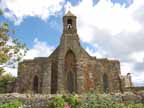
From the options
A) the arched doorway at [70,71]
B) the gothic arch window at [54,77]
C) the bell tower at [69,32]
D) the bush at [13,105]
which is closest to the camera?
the bush at [13,105]

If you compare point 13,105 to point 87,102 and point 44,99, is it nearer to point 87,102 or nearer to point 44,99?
point 44,99

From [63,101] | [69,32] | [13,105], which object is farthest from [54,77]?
[13,105]

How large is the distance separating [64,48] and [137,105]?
35.1m

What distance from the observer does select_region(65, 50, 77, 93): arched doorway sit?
45.6 m

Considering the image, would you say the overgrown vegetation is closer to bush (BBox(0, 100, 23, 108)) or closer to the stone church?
bush (BBox(0, 100, 23, 108))

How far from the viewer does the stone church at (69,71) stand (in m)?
45.4

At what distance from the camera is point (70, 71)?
154 feet

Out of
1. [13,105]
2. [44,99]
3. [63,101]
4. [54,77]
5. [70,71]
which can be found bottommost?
[13,105]

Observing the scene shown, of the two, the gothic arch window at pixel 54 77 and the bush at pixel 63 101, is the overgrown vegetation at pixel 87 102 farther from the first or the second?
the gothic arch window at pixel 54 77

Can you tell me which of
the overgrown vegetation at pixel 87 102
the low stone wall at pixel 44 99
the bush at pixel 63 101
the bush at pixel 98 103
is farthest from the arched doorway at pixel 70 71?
the bush at pixel 98 103

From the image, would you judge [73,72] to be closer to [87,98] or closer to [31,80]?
[31,80]

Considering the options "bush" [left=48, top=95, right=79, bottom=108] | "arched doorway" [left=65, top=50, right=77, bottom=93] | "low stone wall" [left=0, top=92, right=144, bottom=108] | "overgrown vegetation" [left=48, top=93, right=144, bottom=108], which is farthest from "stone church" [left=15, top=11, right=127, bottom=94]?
"overgrown vegetation" [left=48, top=93, right=144, bottom=108]

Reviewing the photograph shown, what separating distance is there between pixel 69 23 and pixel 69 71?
9037mm

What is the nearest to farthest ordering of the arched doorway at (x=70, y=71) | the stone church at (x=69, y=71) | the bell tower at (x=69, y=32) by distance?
the stone church at (x=69, y=71)
the arched doorway at (x=70, y=71)
the bell tower at (x=69, y=32)
